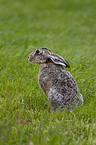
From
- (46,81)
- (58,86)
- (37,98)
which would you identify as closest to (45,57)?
(46,81)

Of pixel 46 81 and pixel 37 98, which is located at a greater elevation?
pixel 46 81

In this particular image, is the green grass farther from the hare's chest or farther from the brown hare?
the hare's chest

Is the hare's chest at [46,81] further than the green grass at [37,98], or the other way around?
the hare's chest at [46,81]

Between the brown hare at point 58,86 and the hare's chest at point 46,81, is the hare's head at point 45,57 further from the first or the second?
the hare's chest at point 46,81

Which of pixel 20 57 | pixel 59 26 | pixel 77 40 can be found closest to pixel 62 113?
pixel 20 57

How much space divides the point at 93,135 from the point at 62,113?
685mm

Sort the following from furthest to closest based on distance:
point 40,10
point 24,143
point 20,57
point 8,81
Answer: point 40,10, point 20,57, point 8,81, point 24,143

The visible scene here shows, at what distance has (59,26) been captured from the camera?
44.6 feet

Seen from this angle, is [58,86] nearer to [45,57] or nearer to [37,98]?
[45,57]

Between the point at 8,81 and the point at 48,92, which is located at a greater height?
the point at 8,81

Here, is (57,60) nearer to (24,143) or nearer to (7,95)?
(7,95)

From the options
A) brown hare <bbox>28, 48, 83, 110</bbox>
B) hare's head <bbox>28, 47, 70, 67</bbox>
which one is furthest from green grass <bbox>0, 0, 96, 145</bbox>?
hare's head <bbox>28, 47, 70, 67</bbox>

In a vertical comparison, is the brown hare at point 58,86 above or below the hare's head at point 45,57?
below

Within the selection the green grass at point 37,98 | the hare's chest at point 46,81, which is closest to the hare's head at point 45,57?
the hare's chest at point 46,81
